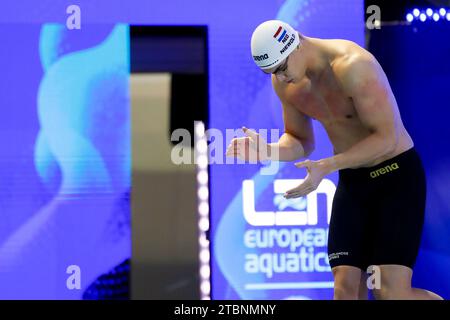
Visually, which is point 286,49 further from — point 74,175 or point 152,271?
point 152,271

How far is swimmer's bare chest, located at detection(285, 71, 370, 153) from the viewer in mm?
4016

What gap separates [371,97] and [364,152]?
25 centimetres

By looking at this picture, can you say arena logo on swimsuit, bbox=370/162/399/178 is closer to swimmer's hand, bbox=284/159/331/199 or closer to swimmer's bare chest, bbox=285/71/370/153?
swimmer's bare chest, bbox=285/71/370/153

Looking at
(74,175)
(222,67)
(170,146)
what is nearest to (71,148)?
(74,175)

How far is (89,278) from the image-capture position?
5.39 m

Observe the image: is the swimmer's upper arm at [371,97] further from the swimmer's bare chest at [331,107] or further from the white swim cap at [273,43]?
the white swim cap at [273,43]

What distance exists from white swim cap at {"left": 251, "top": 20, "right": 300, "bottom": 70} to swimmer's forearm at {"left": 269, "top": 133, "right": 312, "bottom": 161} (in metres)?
0.43

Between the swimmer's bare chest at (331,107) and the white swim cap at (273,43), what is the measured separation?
10.6 inches

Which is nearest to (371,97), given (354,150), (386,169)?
(354,150)

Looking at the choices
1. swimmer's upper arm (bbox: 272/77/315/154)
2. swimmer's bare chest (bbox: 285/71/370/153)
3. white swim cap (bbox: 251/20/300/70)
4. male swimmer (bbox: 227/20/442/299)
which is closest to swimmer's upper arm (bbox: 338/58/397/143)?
male swimmer (bbox: 227/20/442/299)

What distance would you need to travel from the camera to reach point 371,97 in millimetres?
3791

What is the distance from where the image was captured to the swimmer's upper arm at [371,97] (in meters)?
3.77

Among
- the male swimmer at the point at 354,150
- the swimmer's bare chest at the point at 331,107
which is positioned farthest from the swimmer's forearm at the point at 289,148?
the swimmer's bare chest at the point at 331,107

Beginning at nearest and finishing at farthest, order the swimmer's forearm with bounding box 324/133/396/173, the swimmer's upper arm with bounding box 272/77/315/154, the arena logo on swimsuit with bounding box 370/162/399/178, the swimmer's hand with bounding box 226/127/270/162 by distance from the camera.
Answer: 1. the swimmer's forearm with bounding box 324/133/396/173
2. the swimmer's hand with bounding box 226/127/270/162
3. the arena logo on swimsuit with bounding box 370/162/399/178
4. the swimmer's upper arm with bounding box 272/77/315/154
